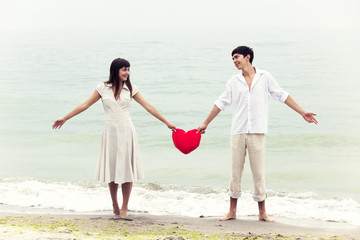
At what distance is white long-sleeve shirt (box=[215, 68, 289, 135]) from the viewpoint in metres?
5.90

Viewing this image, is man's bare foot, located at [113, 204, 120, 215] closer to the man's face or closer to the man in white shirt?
the man in white shirt

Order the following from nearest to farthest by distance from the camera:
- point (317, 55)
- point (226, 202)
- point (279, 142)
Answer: point (226, 202) → point (279, 142) → point (317, 55)

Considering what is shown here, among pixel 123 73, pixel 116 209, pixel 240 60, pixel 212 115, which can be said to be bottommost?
pixel 116 209

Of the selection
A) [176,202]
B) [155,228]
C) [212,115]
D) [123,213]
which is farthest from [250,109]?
[176,202]

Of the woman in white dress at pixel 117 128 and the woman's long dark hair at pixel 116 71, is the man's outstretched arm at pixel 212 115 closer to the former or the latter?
the woman in white dress at pixel 117 128

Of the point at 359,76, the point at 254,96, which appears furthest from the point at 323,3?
the point at 254,96

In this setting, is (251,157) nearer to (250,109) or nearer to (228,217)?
(250,109)

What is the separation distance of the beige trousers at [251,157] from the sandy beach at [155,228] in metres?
0.40

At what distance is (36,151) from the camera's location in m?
15.2

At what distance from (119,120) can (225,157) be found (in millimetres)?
8254

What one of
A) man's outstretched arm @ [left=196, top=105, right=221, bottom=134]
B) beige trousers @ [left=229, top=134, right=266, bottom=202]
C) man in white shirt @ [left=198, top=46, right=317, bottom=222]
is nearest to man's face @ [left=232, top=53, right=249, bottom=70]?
man in white shirt @ [left=198, top=46, right=317, bottom=222]

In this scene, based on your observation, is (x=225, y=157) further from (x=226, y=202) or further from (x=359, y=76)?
(x=359, y=76)

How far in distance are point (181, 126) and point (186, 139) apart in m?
A: 14.5

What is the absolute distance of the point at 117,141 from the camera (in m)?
5.97
